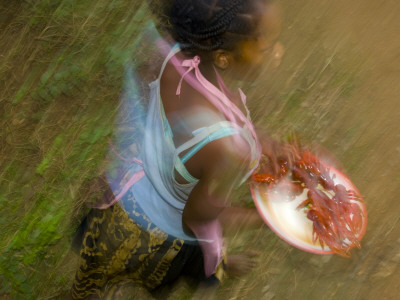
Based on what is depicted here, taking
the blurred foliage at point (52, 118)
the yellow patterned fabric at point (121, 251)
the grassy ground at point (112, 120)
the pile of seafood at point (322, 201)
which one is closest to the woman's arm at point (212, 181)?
the yellow patterned fabric at point (121, 251)

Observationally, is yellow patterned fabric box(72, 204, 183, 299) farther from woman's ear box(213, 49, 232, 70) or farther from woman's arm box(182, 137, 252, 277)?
woman's ear box(213, 49, 232, 70)

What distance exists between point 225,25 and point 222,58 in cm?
12

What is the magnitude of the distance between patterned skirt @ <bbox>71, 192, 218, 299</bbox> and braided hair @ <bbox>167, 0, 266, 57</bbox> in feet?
2.27

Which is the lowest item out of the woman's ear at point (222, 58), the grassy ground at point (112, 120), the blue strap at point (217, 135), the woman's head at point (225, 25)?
the grassy ground at point (112, 120)

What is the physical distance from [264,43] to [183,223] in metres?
0.68

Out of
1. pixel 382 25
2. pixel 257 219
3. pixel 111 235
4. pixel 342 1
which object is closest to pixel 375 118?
pixel 382 25

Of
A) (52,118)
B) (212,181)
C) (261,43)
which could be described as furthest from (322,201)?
(52,118)

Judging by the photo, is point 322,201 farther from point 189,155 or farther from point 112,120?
point 112,120

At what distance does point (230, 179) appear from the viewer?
1229mm

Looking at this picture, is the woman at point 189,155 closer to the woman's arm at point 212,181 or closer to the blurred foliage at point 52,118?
the woman's arm at point 212,181

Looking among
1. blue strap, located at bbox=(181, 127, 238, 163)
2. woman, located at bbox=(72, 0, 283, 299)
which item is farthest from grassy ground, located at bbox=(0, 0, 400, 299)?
blue strap, located at bbox=(181, 127, 238, 163)

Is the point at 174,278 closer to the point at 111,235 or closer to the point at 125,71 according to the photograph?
the point at 111,235

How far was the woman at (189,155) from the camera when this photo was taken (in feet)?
3.82

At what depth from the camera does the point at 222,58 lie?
1.22 meters
